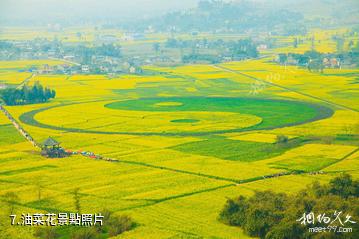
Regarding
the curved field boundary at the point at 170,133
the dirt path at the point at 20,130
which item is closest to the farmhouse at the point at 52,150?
the dirt path at the point at 20,130

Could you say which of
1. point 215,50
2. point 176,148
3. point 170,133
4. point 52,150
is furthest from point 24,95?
point 215,50

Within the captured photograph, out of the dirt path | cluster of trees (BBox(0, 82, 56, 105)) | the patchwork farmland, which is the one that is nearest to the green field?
the patchwork farmland

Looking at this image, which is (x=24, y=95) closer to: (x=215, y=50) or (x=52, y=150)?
(x=52, y=150)

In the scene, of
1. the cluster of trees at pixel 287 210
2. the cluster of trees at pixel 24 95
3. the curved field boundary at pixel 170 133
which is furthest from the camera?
the cluster of trees at pixel 24 95

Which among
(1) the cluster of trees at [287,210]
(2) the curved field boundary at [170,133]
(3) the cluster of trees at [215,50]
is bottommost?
(2) the curved field boundary at [170,133]

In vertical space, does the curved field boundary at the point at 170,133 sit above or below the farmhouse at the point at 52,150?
below

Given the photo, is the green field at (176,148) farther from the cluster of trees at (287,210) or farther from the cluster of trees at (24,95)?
the cluster of trees at (24,95)

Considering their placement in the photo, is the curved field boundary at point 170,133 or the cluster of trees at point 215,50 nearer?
the curved field boundary at point 170,133

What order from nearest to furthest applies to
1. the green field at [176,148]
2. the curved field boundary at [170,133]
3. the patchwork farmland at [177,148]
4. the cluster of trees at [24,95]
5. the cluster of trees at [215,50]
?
the green field at [176,148], the patchwork farmland at [177,148], the curved field boundary at [170,133], the cluster of trees at [24,95], the cluster of trees at [215,50]
